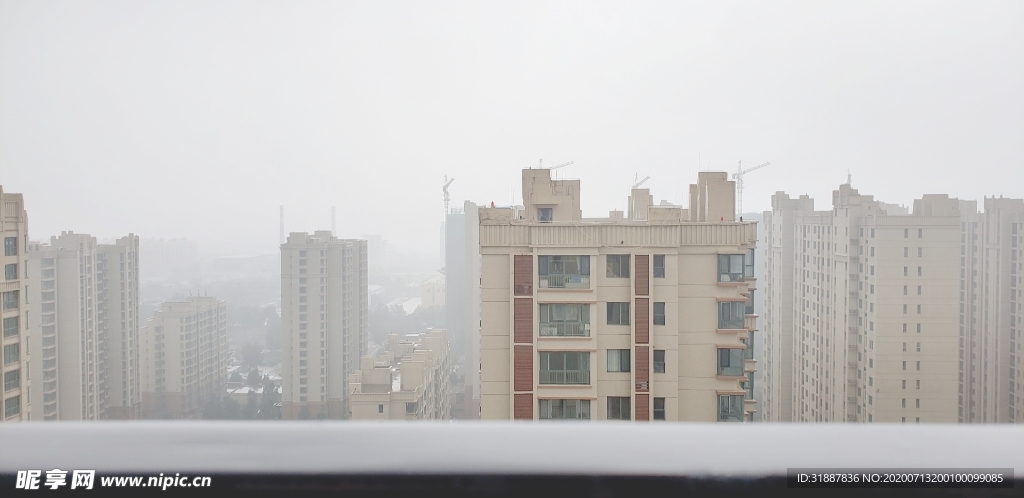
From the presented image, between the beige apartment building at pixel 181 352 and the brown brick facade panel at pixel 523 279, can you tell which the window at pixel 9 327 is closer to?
the beige apartment building at pixel 181 352

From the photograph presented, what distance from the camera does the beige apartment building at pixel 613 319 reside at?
2895 millimetres

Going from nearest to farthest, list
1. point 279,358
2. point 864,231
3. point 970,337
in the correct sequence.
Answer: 1. point 279,358
2. point 970,337
3. point 864,231

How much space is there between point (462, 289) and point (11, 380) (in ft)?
6.12

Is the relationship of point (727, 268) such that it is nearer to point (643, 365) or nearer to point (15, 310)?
point (643, 365)

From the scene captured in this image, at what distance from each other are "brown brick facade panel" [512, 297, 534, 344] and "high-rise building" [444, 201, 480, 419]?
37cm

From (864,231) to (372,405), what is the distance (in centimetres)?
296

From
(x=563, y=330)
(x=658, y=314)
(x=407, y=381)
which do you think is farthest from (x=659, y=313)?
(x=407, y=381)

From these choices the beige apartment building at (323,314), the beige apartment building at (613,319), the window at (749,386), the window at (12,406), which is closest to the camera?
the window at (12,406)

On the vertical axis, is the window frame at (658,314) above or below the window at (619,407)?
above

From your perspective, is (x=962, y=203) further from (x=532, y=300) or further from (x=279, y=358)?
(x=279, y=358)

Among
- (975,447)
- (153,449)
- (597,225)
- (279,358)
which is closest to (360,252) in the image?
(279,358)

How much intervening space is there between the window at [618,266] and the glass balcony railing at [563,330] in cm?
27

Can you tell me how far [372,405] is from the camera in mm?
2594

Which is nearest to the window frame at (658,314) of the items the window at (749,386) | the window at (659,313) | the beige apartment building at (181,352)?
the window at (659,313)
